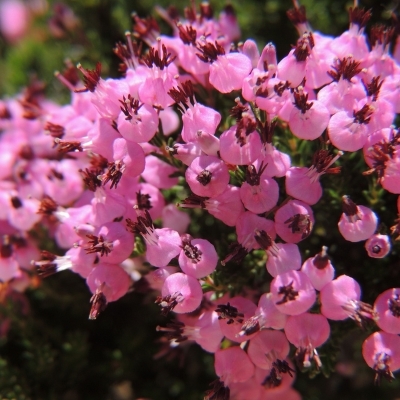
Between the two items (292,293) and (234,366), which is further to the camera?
(234,366)

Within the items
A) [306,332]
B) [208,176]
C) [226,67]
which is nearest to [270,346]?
[306,332]

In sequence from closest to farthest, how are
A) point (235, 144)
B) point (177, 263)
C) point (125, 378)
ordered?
point (235, 144) → point (177, 263) → point (125, 378)

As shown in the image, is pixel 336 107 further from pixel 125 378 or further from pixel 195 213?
pixel 125 378

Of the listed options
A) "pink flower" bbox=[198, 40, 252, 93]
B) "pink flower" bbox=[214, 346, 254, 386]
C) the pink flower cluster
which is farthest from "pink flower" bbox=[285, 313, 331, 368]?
"pink flower" bbox=[198, 40, 252, 93]

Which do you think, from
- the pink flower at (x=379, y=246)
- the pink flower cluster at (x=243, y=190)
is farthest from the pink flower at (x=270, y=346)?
the pink flower at (x=379, y=246)

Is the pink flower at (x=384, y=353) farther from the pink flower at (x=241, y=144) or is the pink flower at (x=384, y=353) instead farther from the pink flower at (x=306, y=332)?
the pink flower at (x=241, y=144)

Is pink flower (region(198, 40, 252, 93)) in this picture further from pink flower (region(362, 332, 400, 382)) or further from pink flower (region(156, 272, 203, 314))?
pink flower (region(362, 332, 400, 382))

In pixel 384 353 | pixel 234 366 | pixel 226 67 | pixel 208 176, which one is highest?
pixel 226 67

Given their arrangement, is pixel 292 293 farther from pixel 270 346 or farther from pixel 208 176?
pixel 208 176

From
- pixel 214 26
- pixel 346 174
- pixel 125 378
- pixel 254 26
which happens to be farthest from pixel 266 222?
pixel 254 26
